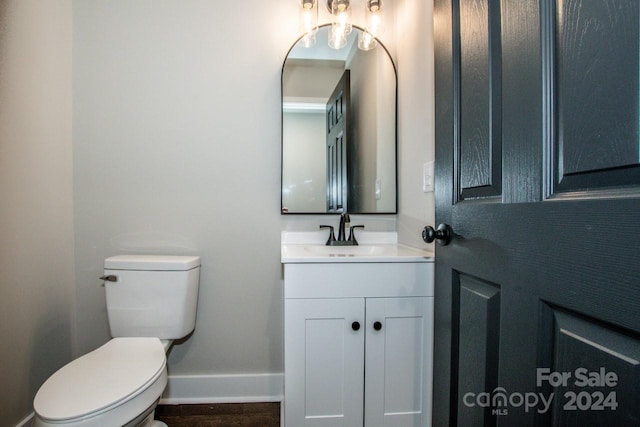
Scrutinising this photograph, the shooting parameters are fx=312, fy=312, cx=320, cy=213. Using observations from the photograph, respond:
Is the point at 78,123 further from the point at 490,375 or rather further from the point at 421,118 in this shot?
the point at 490,375

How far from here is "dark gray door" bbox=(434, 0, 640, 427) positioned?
429mm

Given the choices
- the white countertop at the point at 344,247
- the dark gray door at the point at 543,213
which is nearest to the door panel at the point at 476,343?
the dark gray door at the point at 543,213

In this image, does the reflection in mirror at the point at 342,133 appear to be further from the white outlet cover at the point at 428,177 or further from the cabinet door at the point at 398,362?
the cabinet door at the point at 398,362

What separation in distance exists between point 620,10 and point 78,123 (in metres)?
2.02

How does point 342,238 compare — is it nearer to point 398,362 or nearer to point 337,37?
point 398,362

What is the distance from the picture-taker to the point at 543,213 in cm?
54

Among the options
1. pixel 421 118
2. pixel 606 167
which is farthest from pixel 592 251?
pixel 421 118

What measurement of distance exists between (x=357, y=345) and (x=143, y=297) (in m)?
1.00

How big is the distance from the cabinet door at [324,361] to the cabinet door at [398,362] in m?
0.04

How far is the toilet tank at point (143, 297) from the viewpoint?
1.44 meters

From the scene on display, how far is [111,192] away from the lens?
5.28 feet

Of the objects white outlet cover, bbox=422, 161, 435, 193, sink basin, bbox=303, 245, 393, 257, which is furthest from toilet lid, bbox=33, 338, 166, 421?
white outlet cover, bbox=422, 161, 435, 193

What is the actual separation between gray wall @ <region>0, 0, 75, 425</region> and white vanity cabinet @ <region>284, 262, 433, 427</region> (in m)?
1.14

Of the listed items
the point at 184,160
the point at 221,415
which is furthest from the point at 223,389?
the point at 184,160
